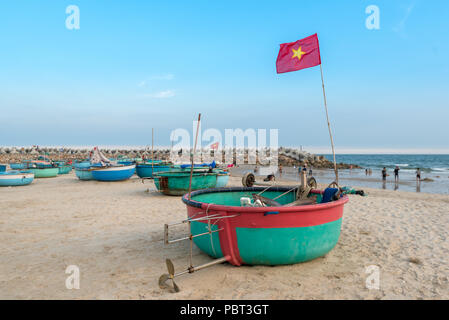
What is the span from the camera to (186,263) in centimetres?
528

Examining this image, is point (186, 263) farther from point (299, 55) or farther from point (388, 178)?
point (388, 178)

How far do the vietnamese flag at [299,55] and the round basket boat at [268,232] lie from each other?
3482 millimetres

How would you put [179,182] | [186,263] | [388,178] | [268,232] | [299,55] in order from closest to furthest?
1. [268,232]
2. [186,263]
3. [299,55]
4. [179,182]
5. [388,178]

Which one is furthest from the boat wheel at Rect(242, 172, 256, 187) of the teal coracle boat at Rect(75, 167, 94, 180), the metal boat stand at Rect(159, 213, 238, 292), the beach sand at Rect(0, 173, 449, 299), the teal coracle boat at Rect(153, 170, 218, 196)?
the teal coracle boat at Rect(75, 167, 94, 180)

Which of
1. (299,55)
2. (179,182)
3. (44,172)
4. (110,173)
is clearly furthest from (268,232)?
(44,172)

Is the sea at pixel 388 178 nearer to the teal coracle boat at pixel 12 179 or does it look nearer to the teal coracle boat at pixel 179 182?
the teal coracle boat at pixel 179 182

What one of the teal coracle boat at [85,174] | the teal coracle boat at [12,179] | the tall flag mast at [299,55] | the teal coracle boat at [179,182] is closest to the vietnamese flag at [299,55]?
the tall flag mast at [299,55]

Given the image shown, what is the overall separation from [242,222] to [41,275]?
11.5ft

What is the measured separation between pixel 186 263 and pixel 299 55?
17.7ft

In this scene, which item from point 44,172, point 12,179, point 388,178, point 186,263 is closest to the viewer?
point 186,263

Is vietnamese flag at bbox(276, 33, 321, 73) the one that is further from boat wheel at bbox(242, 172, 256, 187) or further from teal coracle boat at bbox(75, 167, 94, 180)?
teal coracle boat at bbox(75, 167, 94, 180)

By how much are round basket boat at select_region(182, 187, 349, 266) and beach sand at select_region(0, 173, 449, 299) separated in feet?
0.87
